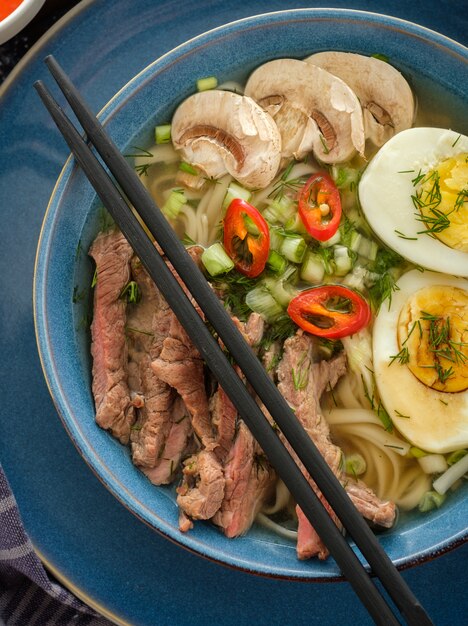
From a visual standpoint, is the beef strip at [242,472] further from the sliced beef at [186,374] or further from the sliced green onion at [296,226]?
the sliced green onion at [296,226]

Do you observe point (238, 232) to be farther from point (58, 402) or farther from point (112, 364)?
point (58, 402)

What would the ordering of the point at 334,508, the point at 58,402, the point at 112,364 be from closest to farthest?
the point at 334,508
the point at 58,402
the point at 112,364

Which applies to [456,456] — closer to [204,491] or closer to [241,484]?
[241,484]

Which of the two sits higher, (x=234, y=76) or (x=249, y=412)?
(x=234, y=76)

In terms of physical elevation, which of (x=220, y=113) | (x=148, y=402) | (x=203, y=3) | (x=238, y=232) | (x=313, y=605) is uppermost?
(x=203, y=3)

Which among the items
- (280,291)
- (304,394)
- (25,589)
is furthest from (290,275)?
(25,589)

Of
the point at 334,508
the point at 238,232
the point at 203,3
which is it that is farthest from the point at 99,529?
the point at 203,3
